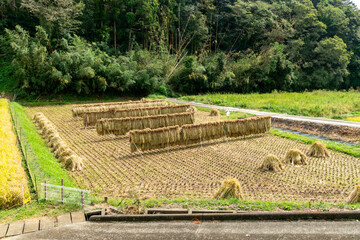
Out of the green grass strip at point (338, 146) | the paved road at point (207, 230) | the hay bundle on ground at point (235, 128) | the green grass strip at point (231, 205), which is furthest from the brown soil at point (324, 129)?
the paved road at point (207, 230)

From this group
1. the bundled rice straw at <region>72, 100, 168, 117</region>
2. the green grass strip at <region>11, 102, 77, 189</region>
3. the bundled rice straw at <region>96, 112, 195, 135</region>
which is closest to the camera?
the green grass strip at <region>11, 102, 77, 189</region>

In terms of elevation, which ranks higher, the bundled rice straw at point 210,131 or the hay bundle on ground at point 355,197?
the bundled rice straw at point 210,131

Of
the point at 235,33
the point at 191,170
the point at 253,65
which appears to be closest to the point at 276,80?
the point at 253,65

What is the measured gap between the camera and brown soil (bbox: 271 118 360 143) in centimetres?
1504

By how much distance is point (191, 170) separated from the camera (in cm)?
1027

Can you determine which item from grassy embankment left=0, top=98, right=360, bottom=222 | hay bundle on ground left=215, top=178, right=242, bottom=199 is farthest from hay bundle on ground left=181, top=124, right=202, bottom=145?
grassy embankment left=0, top=98, right=360, bottom=222

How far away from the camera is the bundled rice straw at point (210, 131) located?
40.5 feet

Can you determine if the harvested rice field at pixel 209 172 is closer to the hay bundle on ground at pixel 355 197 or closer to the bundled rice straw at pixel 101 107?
the hay bundle on ground at pixel 355 197

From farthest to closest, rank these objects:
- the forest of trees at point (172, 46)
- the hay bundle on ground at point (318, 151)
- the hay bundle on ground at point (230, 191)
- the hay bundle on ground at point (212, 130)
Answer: the forest of trees at point (172, 46) < the hay bundle on ground at point (212, 130) < the hay bundle on ground at point (318, 151) < the hay bundle on ground at point (230, 191)

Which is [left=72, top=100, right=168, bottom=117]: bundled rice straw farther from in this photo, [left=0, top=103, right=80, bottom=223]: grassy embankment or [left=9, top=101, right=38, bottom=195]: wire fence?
[left=9, top=101, right=38, bottom=195]: wire fence

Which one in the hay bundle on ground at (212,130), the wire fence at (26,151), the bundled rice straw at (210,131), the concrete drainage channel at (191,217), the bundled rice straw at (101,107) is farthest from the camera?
the bundled rice straw at (101,107)

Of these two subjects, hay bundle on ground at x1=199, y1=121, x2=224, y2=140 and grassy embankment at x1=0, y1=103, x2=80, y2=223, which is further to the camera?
hay bundle on ground at x1=199, y1=121, x2=224, y2=140

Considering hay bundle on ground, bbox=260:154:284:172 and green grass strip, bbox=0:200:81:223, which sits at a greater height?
green grass strip, bbox=0:200:81:223

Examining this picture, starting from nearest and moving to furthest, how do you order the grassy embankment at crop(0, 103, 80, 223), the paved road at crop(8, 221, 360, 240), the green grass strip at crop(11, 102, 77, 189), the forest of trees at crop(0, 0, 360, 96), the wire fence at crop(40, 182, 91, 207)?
the paved road at crop(8, 221, 360, 240) < the grassy embankment at crop(0, 103, 80, 223) < the wire fence at crop(40, 182, 91, 207) < the green grass strip at crop(11, 102, 77, 189) < the forest of trees at crop(0, 0, 360, 96)
